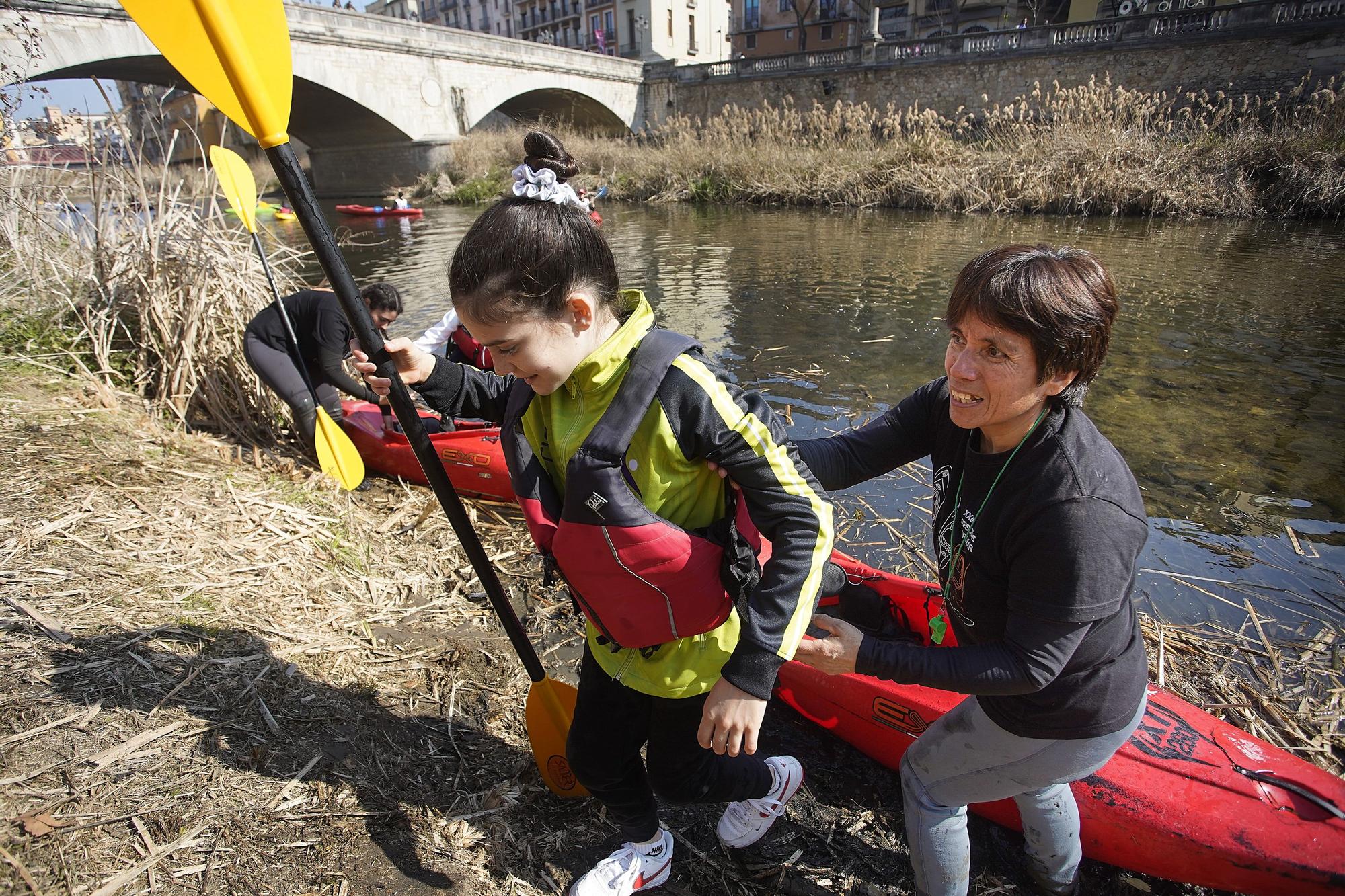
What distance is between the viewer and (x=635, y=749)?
6.46 ft

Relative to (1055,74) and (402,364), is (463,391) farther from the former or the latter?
(1055,74)

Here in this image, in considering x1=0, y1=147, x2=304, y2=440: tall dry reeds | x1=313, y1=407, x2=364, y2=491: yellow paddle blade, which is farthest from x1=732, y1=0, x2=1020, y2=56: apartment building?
x1=313, y1=407, x2=364, y2=491: yellow paddle blade

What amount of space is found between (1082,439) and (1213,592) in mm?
3181

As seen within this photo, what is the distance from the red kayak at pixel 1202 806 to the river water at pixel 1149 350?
156cm

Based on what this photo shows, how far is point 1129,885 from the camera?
225 centimetres

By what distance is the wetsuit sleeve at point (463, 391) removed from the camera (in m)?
1.99

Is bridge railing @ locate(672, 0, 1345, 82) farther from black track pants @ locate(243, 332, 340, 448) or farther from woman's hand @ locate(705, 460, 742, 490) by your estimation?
woman's hand @ locate(705, 460, 742, 490)

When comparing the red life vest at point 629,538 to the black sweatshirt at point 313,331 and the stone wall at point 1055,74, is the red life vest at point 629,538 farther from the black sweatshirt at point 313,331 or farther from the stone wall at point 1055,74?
the stone wall at point 1055,74

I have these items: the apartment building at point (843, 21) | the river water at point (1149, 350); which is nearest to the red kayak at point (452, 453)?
the river water at point (1149, 350)

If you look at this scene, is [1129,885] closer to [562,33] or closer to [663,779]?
[663,779]

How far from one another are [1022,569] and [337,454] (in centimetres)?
378

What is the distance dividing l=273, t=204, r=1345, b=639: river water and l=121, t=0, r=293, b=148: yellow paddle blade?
3.64m

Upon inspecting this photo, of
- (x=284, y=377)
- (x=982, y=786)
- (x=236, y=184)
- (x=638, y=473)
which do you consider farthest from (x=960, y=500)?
(x=236, y=184)

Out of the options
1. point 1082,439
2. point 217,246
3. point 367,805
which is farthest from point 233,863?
point 217,246
